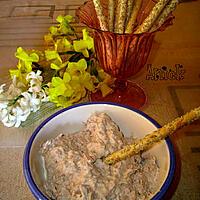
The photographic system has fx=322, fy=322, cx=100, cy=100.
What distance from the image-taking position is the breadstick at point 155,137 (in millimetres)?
420

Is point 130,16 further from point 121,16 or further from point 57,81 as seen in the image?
point 57,81

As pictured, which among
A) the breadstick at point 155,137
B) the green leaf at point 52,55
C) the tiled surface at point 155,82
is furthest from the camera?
the green leaf at point 52,55

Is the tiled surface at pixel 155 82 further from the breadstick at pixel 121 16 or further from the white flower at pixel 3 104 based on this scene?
the breadstick at pixel 121 16

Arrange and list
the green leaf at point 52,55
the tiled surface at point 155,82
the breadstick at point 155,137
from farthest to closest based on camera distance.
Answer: the green leaf at point 52,55
the tiled surface at point 155,82
the breadstick at point 155,137

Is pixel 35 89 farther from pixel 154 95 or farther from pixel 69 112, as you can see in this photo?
pixel 154 95

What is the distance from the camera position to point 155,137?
43 centimetres

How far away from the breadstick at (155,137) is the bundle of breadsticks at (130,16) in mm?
212

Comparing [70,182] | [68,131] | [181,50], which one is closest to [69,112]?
[68,131]

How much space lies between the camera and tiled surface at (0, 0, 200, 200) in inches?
20.8

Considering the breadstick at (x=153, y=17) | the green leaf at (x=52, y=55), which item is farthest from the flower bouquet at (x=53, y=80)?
the breadstick at (x=153, y=17)

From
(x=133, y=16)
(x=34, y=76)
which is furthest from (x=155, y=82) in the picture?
(x=34, y=76)

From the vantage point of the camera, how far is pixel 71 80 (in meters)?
0.60

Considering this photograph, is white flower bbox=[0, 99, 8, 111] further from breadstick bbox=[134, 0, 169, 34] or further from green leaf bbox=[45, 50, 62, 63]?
breadstick bbox=[134, 0, 169, 34]

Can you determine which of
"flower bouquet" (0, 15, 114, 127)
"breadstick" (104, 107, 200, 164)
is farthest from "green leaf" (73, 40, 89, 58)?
"breadstick" (104, 107, 200, 164)
